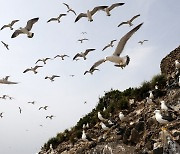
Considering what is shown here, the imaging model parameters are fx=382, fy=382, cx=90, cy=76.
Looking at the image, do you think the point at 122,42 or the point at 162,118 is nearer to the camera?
the point at 122,42

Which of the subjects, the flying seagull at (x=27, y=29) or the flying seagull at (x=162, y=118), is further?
the flying seagull at (x=27, y=29)

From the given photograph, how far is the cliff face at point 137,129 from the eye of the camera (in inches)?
604

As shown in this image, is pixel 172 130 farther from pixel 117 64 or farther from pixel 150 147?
pixel 117 64

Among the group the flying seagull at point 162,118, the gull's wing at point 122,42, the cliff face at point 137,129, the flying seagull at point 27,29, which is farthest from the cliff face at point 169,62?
the gull's wing at point 122,42

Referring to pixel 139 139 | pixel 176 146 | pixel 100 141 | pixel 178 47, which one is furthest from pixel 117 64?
pixel 178 47

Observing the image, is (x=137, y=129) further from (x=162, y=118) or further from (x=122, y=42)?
(x=122, y=42)

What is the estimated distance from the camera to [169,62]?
25281mm

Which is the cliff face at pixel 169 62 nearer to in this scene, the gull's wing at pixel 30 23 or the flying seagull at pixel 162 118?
the flying seagull at pixel 162 118

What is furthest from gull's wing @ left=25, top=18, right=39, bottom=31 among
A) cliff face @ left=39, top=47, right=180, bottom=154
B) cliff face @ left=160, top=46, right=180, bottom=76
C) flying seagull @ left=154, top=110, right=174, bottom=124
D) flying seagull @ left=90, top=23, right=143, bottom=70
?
cliff face @ left=160, top=46, right=180, bottom=76

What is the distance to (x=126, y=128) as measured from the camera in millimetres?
18391

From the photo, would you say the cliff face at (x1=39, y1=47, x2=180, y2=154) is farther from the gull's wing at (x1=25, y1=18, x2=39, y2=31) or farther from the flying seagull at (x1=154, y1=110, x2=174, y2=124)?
the gull's wing at (x1=25, y1=18, x2=39, y2=31)

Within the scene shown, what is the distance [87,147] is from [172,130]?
5.76 metres

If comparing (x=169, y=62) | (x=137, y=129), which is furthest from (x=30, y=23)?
(x=169, y=62)

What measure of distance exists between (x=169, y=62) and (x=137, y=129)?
29.9ft
